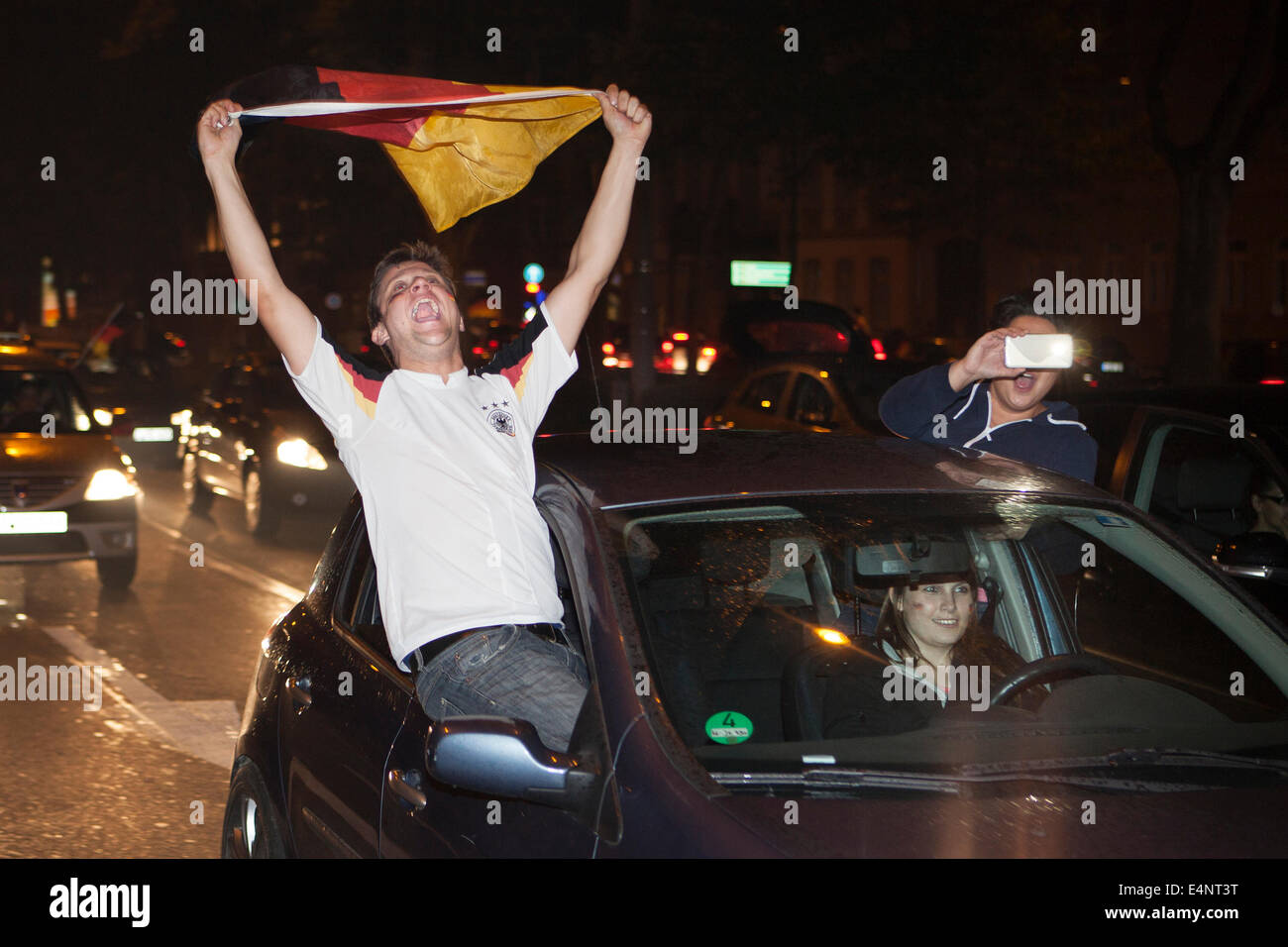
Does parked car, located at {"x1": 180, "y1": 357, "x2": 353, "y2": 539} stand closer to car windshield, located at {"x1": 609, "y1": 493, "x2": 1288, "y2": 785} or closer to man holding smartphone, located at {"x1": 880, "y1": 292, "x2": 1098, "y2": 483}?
man holding smartphone, located at {"x1": 880, "y1": 292, "x2": 1098, "y2": 483}

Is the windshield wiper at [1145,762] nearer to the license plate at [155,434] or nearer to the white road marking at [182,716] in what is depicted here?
the white road marking at [182,716]

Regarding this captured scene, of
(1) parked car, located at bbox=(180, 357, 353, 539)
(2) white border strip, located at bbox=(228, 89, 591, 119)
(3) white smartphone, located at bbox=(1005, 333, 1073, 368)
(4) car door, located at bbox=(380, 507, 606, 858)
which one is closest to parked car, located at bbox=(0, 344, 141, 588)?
(1) parked car, located at bbox=(180, 357, 353, 539)

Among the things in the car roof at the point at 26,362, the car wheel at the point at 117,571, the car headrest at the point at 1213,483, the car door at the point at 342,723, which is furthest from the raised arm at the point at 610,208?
the car roof at the point at 26,362

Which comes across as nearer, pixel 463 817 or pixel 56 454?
pixel 463 817

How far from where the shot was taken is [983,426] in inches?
211

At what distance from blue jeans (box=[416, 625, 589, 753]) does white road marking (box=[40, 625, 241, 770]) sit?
4050 millimetres

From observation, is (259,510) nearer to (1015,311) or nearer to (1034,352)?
(1015,311)

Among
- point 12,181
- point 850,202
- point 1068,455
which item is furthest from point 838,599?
point 12,181

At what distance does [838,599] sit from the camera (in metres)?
4.33

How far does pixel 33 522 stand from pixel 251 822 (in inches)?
313

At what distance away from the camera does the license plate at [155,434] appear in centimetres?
1568

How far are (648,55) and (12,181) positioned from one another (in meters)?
39.5

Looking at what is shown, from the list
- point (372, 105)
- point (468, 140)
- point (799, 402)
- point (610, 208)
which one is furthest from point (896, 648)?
point (799, 402)
